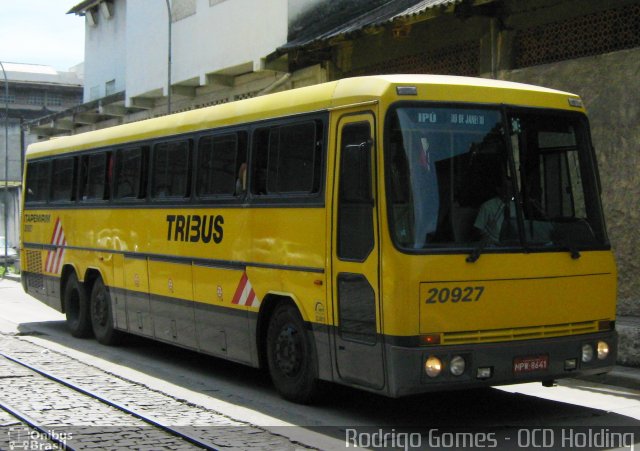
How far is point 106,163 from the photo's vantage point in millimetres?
14234

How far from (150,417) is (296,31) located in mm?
14075

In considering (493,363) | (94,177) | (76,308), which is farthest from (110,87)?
(493,363)

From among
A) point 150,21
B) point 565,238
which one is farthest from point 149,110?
point 565,238

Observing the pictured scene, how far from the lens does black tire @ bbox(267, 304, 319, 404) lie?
9227 mm

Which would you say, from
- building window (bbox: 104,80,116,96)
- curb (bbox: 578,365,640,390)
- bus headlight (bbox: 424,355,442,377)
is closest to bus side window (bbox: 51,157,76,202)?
curb (bbox: 578,365,640,390)

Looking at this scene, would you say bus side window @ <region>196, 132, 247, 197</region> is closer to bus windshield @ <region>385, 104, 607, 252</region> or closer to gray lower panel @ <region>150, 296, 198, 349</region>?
gray lower panel @ <region>150, 296, 198, 349</region>

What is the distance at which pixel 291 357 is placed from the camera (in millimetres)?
9492

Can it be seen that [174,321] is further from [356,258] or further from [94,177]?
[356,258]

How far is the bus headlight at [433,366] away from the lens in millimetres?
7801

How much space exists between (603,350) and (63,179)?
9.69 m

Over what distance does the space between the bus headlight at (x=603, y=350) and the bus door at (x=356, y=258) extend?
6.50ft

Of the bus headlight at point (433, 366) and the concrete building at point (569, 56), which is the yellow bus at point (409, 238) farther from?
the concrete building at point (569, 56)

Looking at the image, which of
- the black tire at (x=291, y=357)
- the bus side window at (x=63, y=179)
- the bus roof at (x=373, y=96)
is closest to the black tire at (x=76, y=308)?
the bus side window at (x=63, y=179)

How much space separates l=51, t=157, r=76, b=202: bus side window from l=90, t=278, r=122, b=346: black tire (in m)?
1.72
